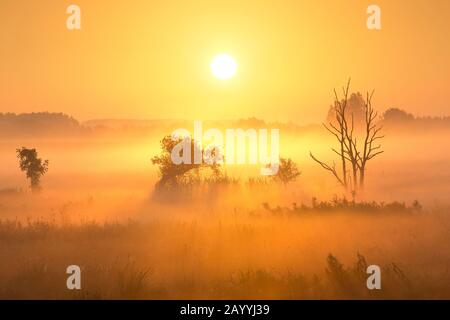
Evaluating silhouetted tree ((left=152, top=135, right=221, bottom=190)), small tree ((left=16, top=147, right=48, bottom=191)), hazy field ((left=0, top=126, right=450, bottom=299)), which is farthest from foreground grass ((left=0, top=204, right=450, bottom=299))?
small tree ((left=16, top=147, right=48, bottom=191))

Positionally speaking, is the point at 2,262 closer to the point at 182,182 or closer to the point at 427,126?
the point at 182,182

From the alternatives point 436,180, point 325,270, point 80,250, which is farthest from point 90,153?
point 325,270

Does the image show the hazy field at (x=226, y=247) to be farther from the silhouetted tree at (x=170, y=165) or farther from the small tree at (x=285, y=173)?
the small tree at (x=285, y=173)

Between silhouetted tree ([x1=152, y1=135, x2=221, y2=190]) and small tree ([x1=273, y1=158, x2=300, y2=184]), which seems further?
small tree ([x1=273, y1=158, x2=300, y2=184])

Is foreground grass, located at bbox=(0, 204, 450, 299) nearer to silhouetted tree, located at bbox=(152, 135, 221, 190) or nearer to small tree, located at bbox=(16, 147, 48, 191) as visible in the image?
silhouetted tree, located at bbox=(152, 135, 221, 190)

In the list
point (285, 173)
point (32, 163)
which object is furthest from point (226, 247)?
point (32, 163)

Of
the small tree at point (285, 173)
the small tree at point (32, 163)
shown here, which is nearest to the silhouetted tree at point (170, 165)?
the small tree at point (285, 173)

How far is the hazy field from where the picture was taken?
1245 centimetres

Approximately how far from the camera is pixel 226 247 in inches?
622

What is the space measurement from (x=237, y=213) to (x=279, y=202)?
4.45 meters

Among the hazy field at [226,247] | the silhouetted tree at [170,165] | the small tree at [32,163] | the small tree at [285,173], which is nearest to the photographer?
the hazy field at [226,247]

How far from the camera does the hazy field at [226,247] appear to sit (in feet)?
40.9

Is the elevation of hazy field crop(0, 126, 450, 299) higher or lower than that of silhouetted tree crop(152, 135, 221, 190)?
lower

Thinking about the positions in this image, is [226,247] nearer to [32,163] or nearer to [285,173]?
[285,173]
